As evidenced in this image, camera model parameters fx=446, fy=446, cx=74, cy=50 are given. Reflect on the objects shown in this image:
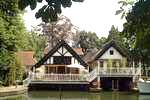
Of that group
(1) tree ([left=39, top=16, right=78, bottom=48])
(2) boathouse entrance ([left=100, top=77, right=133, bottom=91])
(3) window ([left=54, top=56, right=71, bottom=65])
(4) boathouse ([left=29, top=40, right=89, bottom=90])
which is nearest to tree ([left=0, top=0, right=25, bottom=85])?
(4) boathouse ([left=29, top=40, right=89, bottom=90])

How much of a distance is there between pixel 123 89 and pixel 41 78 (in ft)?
28.8

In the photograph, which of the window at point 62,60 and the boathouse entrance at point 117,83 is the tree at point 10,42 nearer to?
the window at point 62,60

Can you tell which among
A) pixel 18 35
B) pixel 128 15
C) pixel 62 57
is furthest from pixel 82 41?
pixel 128 15

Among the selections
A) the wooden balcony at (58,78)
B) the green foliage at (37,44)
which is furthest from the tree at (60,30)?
the wooden balcony at (58,78)

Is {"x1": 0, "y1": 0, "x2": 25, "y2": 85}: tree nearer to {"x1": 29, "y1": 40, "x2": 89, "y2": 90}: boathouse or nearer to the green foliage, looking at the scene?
{"x1": 29, "y1": 40, "x2": 89, "y2": 90}: boathouse

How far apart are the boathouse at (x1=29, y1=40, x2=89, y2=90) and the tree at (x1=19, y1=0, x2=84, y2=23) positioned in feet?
135

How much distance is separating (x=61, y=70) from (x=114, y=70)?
670 cm

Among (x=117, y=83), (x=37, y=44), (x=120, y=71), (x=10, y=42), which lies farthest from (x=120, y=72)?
(x=37, y=44)

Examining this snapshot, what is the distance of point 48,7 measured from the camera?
12.2ft

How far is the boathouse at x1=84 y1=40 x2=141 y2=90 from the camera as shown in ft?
151

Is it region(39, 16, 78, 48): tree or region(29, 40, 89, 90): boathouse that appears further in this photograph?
region(39, 16, 78, 48): tree

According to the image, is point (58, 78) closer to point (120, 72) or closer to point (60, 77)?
point (60, 77)

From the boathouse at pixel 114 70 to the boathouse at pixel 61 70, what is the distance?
1.53 metres

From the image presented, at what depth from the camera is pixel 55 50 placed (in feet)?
162
